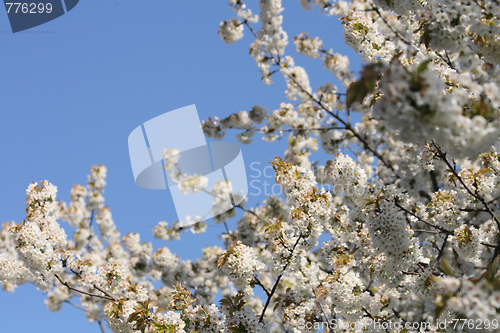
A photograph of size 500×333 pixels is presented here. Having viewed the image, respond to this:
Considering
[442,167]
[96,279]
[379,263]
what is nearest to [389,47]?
[379,263]

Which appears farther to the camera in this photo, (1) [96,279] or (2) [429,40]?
(1) [96,279]

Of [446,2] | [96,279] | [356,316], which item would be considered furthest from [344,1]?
[96,279]

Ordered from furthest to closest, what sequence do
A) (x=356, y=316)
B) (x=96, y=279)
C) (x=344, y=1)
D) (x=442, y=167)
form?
(x=344, y=1), (x=442, y=167), (x=96, y=279), (x=356, y=316)

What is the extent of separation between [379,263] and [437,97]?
8.53 ft

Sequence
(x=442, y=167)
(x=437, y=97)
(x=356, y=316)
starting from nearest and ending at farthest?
(x=437, y=97) < (x=356, y=316) < (x=442, y=167)

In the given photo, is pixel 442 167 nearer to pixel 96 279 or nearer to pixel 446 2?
pixel 446 2

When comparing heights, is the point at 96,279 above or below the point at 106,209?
below

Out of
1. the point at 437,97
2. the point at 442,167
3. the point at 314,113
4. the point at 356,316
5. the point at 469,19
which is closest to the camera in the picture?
the point at 437,97

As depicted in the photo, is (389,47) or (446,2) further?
(389,47)

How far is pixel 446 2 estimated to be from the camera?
2.26 m

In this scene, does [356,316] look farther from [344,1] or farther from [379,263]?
[344,1]

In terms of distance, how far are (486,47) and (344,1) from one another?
6.43 metres

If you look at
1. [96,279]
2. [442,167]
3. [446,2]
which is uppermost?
[442,167]

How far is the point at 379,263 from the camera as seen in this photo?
362cm
